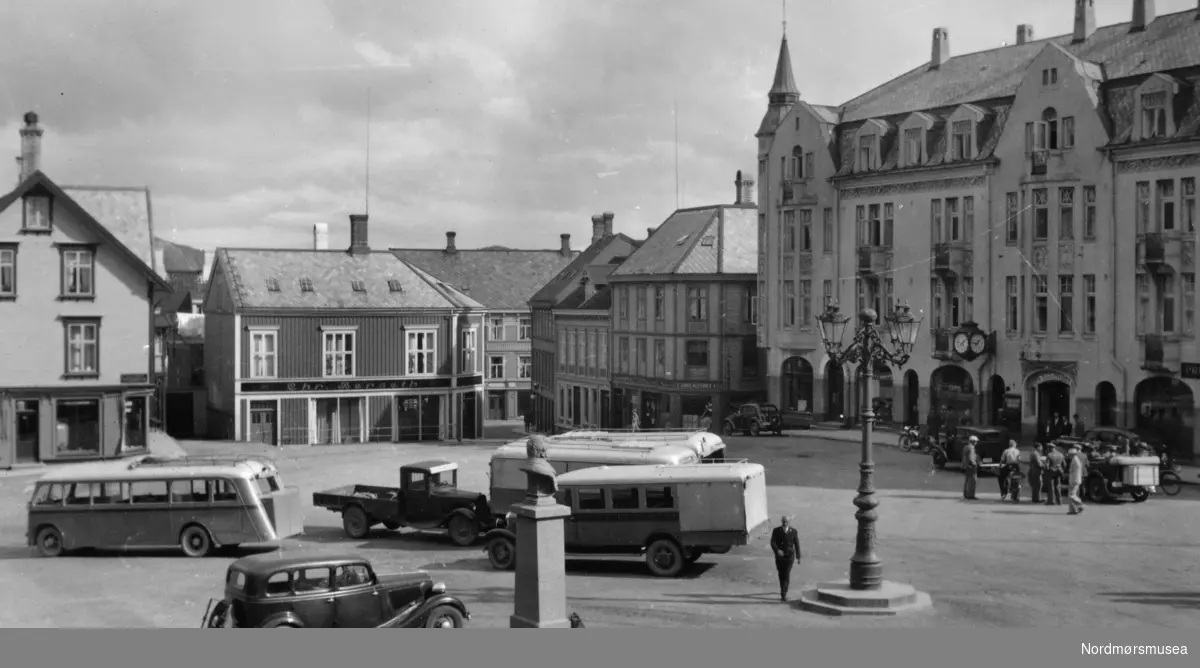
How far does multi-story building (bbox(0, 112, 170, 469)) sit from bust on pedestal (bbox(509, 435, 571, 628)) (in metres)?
31.7

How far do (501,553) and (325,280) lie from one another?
3551 cm

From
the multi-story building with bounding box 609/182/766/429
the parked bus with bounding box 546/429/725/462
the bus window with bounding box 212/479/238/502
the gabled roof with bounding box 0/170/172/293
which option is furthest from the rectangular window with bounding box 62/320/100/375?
the multi-story building with bounding box 609/182/766/429

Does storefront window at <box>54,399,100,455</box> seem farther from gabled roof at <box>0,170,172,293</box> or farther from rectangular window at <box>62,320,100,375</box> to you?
gabled roof at <box>0,170,172,293</box>

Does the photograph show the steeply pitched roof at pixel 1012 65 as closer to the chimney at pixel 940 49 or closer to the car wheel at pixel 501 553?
the chimney at pixel 940 49

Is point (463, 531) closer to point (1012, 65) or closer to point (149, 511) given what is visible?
point (149, 511)

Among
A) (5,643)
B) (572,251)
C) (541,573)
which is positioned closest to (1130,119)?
(541,573)

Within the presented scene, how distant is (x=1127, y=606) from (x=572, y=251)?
6591 cm

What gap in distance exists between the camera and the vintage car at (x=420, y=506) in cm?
2836

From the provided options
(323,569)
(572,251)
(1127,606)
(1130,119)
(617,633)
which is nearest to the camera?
(617,633)

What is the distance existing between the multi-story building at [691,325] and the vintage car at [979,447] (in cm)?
1778

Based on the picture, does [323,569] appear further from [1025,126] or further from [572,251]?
[572,251]

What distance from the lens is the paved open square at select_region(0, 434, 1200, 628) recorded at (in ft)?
67.3

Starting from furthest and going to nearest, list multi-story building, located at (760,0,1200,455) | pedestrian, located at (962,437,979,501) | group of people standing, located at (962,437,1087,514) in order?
multi-story building, located at (760,0,1200,455), pedestrian, located at (962,437,979,501), group of people standing, located at (962,437,1087,514)

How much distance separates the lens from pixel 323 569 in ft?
61.2
